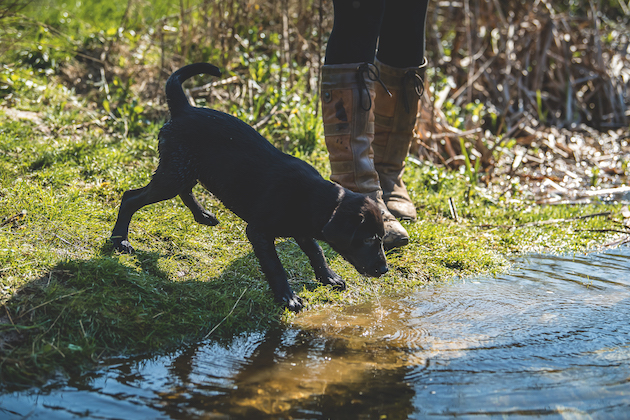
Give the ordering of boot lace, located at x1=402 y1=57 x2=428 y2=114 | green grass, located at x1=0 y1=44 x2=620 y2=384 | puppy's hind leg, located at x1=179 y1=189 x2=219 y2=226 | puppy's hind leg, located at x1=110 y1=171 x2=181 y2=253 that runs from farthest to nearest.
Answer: boot lace, located at x1=402 y1=57 x2=428 y2=114, puppy's hind leg, located at x1=179 y1=189 x2=219 y2=226, puppy's hind leg, located at x1=110 y1=171 x2=181 y2=253, green grass, located at x1=0 y1=44 x2=620 y2=384

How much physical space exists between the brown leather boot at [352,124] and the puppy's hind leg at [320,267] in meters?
0.55

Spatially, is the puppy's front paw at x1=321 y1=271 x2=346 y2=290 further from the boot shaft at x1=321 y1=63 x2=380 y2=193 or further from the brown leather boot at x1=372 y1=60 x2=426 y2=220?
the brown leather boot at x1=372 y1=60 x2=426 y2=220

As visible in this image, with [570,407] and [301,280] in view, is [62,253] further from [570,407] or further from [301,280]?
[570,407]

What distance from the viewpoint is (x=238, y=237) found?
3.74 metres

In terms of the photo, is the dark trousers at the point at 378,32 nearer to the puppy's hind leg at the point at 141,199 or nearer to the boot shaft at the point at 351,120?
the boot shaft at the point at 351,120

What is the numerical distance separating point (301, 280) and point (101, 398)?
57.4 inches

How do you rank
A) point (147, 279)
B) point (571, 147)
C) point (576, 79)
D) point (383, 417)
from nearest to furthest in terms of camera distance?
point (383, 417), point (147, 279), point (571, 147), point (576, 79)

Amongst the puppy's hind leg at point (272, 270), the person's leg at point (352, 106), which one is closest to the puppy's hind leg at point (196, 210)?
the puppy's hind leg at point (272, 270)

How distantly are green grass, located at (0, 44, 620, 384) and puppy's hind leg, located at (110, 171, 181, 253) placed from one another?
85 mm

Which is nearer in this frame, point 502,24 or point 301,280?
point 301,280

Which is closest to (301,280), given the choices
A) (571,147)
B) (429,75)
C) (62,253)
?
(62,253)

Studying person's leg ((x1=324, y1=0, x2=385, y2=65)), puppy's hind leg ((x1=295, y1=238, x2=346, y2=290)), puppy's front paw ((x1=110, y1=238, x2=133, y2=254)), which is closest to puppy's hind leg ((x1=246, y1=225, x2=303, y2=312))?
puppy's hind leg ((x1=295, y1=238, x2=346, y2=290))

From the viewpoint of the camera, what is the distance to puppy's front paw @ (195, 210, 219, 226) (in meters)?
3.64

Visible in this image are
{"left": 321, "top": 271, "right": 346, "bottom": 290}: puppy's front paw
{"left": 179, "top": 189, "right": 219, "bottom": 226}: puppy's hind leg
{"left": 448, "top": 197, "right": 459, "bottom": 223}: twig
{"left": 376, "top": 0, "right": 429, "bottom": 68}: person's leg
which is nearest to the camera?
{"left": 321, "top": 271, "right": 346, "bottom": 290}: puppy's front paw
